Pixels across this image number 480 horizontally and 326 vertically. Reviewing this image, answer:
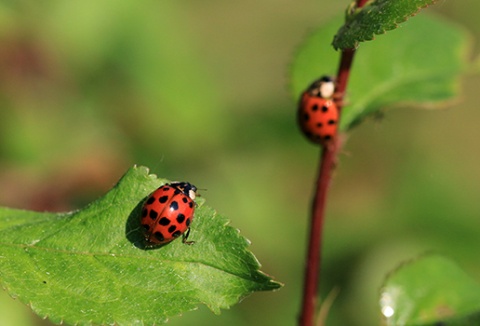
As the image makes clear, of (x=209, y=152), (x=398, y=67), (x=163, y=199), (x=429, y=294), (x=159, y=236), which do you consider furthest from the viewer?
(x=209, y=152)

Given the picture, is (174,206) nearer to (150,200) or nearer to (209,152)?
(150,200)

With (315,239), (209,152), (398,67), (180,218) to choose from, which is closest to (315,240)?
(315,239)

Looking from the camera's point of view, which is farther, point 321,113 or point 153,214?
point 321,113

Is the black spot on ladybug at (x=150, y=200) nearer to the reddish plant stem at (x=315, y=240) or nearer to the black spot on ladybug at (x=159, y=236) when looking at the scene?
the black spot on ladybug at (x=159, y=236)

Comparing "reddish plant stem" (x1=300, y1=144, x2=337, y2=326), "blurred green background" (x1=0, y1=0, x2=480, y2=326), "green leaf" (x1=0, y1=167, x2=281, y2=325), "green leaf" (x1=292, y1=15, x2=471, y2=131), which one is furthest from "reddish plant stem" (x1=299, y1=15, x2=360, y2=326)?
"blurred green background" (x1=0, y1=0, x2=480, y2=326)

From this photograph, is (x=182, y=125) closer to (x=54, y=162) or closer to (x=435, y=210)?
(x=54, y=162)

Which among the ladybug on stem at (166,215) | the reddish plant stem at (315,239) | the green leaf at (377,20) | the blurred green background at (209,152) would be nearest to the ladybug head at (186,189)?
the ladybug on stem at (166,215)
